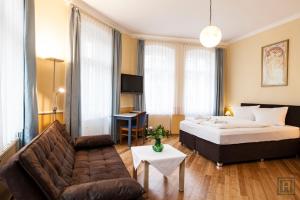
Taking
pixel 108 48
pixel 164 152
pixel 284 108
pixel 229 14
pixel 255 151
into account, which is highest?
pixel 229 14

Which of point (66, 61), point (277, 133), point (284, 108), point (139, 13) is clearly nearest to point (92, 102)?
point (66, 61)

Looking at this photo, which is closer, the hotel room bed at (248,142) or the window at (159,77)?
the hotel room bed at (248,142)

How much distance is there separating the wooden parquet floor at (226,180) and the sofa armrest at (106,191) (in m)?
1.07

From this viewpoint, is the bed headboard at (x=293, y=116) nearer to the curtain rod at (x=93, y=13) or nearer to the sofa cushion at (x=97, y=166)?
the sofa cushion at (x=97, y=166)

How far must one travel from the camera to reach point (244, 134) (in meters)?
3.58

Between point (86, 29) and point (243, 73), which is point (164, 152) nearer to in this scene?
point (86, 29)

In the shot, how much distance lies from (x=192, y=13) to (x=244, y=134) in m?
2.64

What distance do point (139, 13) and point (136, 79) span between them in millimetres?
1810

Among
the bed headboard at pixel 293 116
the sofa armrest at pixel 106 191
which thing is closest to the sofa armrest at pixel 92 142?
the sofa armrest at pixel 106 191

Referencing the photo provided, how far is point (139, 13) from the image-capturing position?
14.1 ft

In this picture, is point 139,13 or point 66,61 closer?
point 66,61

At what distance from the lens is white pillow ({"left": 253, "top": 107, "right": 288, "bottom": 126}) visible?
4.16m

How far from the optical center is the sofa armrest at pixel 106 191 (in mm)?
1417

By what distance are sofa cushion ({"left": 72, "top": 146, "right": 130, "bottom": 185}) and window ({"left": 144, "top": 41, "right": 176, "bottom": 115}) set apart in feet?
10.2
